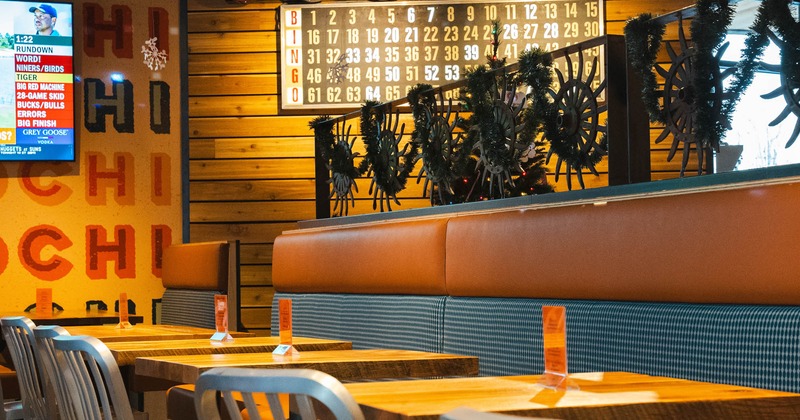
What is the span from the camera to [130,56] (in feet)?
25.0

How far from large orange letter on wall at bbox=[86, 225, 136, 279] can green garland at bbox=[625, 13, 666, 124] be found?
510 cm

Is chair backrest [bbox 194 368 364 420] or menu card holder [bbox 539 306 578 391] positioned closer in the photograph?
chair backrest [bbox 194 368 364 420]

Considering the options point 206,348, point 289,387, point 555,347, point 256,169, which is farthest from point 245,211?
point 289,387

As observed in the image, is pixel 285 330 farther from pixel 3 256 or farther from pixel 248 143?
pixel 3 256

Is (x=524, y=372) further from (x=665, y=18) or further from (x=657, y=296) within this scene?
(x=665, y=18)

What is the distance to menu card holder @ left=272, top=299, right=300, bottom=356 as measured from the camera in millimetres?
3275

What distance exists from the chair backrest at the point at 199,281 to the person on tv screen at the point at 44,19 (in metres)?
1.81

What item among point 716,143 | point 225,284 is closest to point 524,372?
point 716,143

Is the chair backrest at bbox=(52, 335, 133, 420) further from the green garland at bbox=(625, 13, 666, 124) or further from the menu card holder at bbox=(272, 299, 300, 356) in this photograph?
the green garland at bbox=(625, 13, 666, 124)

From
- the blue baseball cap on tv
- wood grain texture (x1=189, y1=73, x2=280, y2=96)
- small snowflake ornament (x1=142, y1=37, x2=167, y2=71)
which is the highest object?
the blue baseball cap on tv

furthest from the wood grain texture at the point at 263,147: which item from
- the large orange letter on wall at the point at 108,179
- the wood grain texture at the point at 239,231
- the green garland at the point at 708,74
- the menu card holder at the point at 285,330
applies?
the green garland at the point at 708,74

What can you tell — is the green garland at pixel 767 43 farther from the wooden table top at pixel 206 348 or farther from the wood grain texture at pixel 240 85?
the wood grain texture at pixel 240 85

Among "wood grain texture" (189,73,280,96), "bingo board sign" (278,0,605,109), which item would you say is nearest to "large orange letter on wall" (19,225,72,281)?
"wood grain texture" (189,73,280,96)

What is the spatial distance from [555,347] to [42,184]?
19.5 ft
